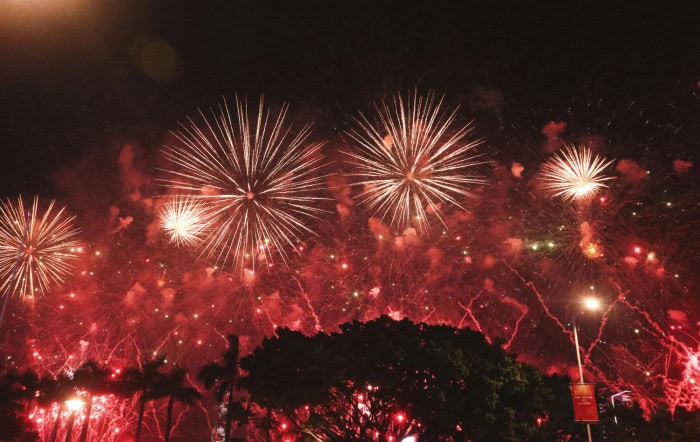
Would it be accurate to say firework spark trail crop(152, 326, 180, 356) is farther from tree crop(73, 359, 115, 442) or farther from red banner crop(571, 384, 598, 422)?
red banner crop(571, 384, 598, 422)

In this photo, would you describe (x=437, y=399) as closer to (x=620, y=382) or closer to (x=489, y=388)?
(x=489, y=388)

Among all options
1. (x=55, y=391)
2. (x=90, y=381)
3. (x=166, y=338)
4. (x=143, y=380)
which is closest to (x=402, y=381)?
(x=143, y=380)

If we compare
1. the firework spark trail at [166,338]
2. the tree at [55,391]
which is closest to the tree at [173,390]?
the tree at [55,391]

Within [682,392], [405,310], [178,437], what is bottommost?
[178,437]

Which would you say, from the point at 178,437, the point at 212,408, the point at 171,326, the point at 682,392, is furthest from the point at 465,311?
the point at 178,437

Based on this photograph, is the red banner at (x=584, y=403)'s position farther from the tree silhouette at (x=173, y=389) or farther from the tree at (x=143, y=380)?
the tree at (x=143, y=380)

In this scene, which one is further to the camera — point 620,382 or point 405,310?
point 620,382
